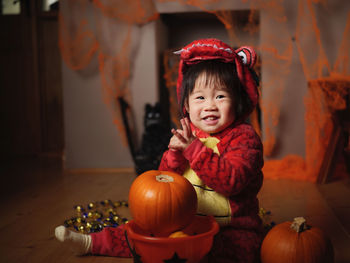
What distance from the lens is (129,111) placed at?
287cm

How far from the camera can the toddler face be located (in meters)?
1.19

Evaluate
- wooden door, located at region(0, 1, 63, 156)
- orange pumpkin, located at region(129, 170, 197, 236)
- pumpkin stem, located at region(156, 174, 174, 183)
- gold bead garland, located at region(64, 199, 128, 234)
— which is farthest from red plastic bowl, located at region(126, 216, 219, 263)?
wooden door, located at region(0, 1, 63, 156)

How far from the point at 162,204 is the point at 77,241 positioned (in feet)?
1.39

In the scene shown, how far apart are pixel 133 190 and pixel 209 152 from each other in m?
0.25

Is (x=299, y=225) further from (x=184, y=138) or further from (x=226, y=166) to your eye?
(x=184, y=138)

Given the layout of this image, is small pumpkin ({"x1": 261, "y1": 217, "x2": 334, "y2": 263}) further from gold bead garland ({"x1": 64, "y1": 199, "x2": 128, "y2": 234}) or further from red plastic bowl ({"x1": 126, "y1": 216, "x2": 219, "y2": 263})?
gold bead garland ({"x1": 64, "y1": 199, "x2": 128, "y2": 234})

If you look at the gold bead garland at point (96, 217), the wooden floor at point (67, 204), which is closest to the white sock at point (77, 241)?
the wooden floor at point (67, 204)

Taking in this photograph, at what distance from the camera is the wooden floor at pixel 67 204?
55.0 inches

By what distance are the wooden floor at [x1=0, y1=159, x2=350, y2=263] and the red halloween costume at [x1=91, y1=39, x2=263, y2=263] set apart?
0.36m

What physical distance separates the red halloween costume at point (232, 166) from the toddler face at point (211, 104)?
6 centimetres

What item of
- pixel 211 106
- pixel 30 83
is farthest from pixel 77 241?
pixel 30 83

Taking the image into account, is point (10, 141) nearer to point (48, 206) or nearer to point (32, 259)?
point (48, 206)

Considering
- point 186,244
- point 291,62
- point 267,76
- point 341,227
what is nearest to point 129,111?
point 267,76

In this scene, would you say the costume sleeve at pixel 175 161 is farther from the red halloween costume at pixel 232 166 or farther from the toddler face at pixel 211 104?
the toddler face at pixel 211 104
